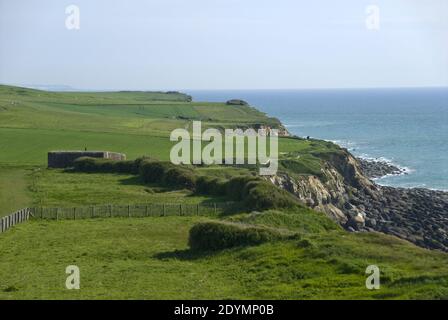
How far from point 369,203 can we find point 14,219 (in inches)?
1587

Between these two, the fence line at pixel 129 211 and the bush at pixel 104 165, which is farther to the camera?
the bush at pixel 104 165

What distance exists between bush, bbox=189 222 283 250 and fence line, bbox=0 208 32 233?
11.2 metres

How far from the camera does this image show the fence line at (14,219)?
38694 millimetres

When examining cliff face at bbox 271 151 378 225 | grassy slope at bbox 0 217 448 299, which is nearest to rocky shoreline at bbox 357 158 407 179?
cliff face at bbox 271 151 378 225

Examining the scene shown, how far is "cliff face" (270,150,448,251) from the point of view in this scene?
60438 millimetres

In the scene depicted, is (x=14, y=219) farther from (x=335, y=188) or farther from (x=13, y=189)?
(x=335, y=188)

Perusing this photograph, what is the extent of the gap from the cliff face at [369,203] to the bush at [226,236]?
2622 cm

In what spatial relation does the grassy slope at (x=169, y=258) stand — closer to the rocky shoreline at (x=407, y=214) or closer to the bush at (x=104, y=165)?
the bush at (x=104, y=165)

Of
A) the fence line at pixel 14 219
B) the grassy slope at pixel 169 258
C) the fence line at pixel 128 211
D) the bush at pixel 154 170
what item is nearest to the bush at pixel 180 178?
the bush at pixel 154 170

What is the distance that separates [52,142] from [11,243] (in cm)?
4625

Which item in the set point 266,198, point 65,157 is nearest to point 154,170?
point 65,157

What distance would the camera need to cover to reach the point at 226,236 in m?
32.8

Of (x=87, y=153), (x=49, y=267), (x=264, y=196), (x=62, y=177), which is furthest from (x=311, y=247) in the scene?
(x=87, y=153)

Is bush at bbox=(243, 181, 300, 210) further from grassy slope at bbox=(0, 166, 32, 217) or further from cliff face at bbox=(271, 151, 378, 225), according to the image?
cliff face at bbox=(271, 151, 378, 225)
